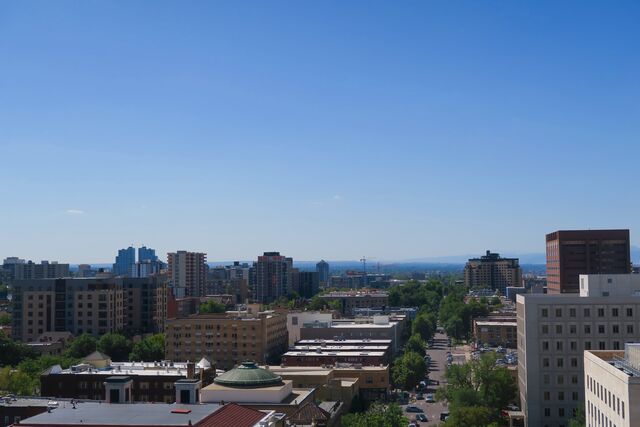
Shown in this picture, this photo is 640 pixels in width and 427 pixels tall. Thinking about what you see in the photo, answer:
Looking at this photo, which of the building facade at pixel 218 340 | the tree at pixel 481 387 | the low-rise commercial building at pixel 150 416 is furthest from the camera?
the building facade at pixel 218 340

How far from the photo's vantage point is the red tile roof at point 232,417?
133 ft

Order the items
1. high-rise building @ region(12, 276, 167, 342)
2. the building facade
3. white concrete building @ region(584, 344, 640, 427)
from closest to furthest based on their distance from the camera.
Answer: white concrete building @ region(584, 344, 640, 427) → the building facade → high-rise building @ region(12, 276, 167, 342)

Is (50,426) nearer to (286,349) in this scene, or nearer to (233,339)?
(233,339)

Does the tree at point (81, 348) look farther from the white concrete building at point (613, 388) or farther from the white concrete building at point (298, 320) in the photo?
the white concrete building at point (613, 388)

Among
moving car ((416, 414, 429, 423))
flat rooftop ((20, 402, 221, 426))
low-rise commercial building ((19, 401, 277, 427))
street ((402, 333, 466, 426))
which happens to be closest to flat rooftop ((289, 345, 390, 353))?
street ((402, 333, 466, 426))

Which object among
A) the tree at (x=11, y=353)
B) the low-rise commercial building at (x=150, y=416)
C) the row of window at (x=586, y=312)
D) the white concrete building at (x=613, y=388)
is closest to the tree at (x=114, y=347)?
the tree at (x=11, y=353)

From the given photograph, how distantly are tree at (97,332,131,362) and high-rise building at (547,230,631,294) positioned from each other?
96233 millimetres

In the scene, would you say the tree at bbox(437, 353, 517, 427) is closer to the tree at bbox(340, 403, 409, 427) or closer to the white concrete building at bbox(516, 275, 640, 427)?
the white concrete building at bbox(516, 275, 640, 427)

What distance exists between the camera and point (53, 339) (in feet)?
523

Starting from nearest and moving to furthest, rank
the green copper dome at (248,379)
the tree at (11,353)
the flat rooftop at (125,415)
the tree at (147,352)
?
1. the flat rooftop at (125,415)
2. the green copper dome at (248,379)
3. the tree at (11,353)
4. the tree at (147,352)

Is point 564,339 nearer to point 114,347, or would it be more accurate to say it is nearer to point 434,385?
point 434,385

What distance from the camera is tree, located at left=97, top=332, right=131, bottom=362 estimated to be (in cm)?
14588

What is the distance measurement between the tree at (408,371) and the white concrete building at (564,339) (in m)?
39.6

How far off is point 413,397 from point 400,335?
6065 centimetres
